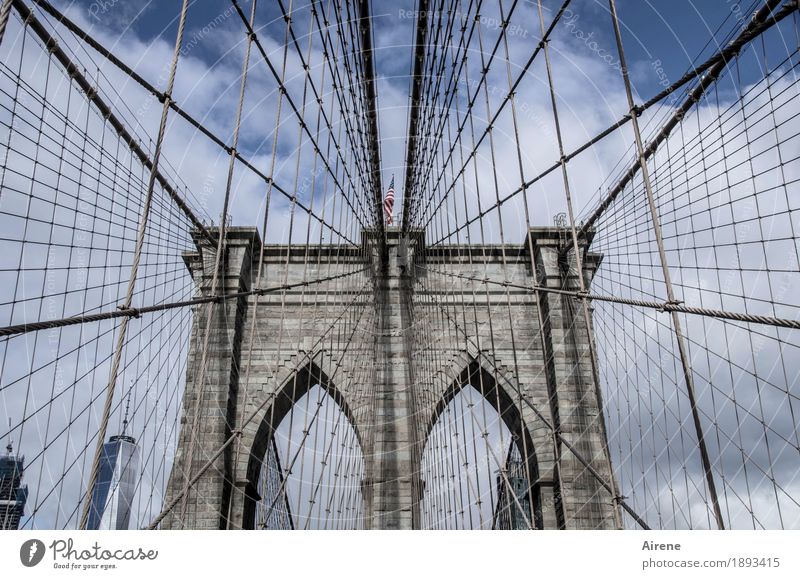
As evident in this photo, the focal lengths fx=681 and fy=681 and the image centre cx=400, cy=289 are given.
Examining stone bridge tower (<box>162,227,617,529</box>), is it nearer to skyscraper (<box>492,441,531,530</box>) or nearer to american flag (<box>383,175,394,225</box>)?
skyscraper (<box>492,441,531,530</box>)

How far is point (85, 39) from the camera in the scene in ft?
17.0

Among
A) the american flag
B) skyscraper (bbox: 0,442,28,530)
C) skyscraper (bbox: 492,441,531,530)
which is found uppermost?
the american flag

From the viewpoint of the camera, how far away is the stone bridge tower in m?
10.4

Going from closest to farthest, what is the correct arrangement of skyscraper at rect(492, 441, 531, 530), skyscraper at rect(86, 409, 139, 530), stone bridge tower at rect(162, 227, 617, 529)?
skyscraper at rect(86, 409, 139, 530), skyscraper at rect(492, 441, 531, 530), stone bridge tower at rect(162, 227, 617, 529)

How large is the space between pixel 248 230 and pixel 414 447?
15.4 ft

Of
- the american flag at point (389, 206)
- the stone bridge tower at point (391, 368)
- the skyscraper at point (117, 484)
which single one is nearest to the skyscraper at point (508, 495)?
the stone bridge tower at point (391, 368)
